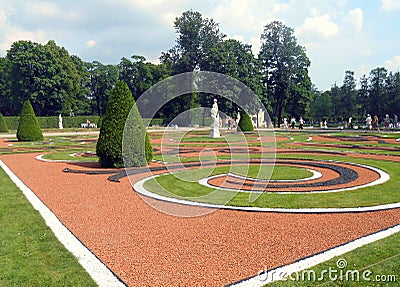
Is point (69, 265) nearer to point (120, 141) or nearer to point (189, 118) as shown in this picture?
point (120, 141)

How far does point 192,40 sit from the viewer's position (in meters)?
62.5

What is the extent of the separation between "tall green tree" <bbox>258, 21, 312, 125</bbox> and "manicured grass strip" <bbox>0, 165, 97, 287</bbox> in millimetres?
56146

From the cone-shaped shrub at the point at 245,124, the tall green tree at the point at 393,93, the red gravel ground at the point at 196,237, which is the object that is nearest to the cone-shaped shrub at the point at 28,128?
the cone-shaped shrub at the point at 245,124

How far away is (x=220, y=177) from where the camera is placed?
36.9 ft

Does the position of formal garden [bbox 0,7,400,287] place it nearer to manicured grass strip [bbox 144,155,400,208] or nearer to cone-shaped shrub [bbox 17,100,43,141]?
manicured grass strip [bbox 144,155,400,208]

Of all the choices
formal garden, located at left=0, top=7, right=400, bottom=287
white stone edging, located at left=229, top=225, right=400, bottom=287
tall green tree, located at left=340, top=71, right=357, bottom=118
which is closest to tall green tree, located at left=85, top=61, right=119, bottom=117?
tall green tree, located at left=340, top=71, right=357, bottom=118

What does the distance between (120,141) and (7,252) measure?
778cm

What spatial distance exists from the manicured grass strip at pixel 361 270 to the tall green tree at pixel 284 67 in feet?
185

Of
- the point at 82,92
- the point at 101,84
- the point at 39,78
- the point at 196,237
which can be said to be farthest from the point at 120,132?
the point at 101,84

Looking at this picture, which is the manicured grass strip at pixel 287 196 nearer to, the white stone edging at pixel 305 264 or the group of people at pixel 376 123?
the white stone edging at pixel 305 264

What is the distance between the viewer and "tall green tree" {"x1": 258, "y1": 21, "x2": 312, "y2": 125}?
59.3m

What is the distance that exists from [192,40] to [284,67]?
55.2 feet

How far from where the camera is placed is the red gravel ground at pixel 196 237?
445cm

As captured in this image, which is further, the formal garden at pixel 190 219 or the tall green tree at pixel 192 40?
the tall green tree at pixel 192 40
